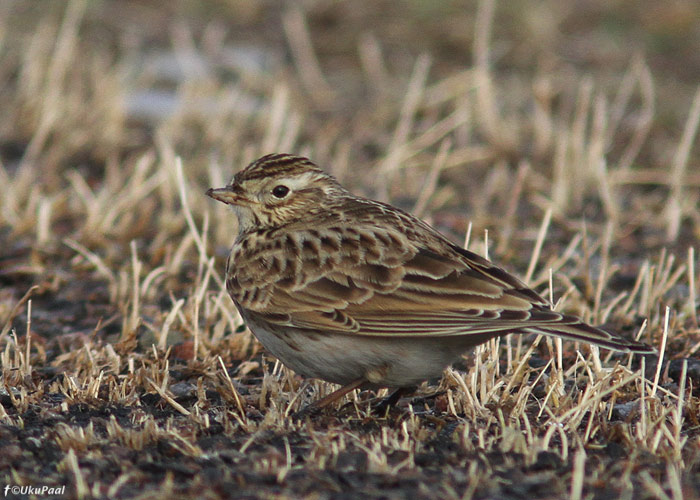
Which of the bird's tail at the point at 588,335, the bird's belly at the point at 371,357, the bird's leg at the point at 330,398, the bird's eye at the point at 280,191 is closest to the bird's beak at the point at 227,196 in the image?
the bird's eye at the point at 280,191

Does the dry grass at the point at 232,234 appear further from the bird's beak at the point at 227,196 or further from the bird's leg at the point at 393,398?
the bird's beak at the point at 227,196

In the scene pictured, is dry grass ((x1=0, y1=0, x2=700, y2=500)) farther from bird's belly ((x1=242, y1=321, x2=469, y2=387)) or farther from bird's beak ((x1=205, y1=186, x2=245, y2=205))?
bird's beak ((x1=205, y1=186, x2=245, y2=205))

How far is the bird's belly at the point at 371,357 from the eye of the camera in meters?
5.21


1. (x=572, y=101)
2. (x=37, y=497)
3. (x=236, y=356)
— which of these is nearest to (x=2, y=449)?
(x=37, y=497)

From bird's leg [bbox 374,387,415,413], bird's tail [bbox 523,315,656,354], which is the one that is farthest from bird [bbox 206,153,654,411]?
bird's leg [bbox 374,387,415,413]

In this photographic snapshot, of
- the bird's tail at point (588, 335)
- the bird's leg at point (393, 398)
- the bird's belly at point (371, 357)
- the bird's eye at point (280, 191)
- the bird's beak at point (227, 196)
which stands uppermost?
the bird's eye at point (280, 191)

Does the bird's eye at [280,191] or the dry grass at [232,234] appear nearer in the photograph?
the dry grass at [232,234]

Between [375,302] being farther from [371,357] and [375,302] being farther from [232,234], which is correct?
[232,234]

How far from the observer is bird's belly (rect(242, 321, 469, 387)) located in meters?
5.21

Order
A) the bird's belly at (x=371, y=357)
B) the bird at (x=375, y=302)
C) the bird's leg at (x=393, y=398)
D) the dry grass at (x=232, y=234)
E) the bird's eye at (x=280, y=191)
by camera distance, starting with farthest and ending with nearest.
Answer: the bird's eye at (x=280, y=191), the bird's leg at (x=393, y=398), the bird's belly at (x=371, y=357), the bird at (x=375, y=302), the dry grass at (x=232, y=234)

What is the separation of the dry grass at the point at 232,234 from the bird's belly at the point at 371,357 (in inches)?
9.2

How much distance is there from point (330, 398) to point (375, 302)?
0.53 m

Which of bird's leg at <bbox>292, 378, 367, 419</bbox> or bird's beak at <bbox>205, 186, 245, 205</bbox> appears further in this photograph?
bird's beak at <bbox>205, 186, 245, 205</bbox>

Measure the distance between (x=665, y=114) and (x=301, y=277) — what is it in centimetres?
762
